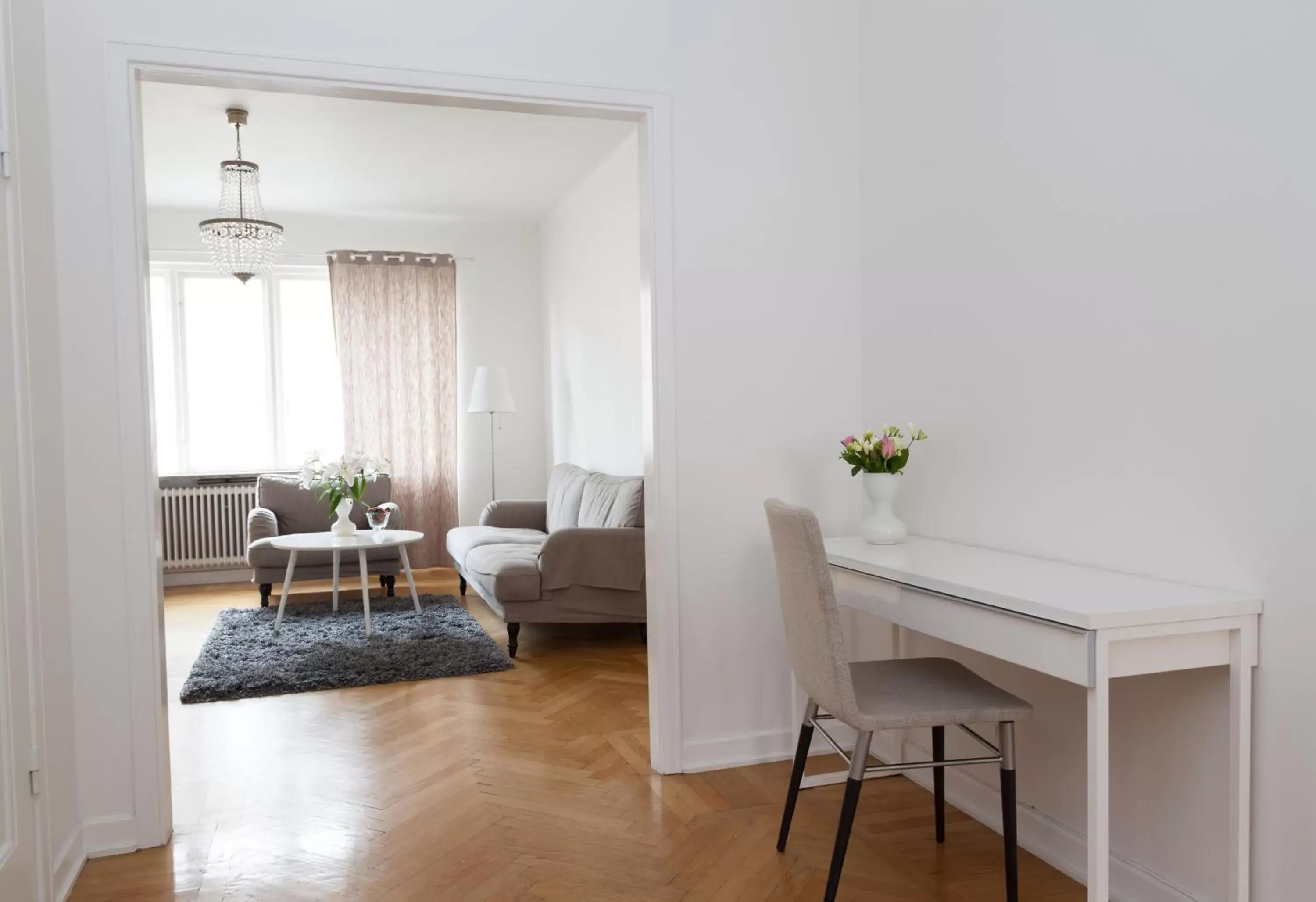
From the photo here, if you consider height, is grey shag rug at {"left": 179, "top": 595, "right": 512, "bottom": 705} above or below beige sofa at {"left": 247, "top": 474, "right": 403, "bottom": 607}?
below

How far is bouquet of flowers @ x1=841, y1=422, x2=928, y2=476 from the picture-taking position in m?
2.79

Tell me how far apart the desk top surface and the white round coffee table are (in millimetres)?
3274

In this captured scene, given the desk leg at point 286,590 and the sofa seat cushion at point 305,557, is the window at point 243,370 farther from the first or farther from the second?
the desk leg at point 286,590

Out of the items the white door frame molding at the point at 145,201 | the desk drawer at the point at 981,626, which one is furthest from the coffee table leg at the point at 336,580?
the desk drawer at the point at 981,626

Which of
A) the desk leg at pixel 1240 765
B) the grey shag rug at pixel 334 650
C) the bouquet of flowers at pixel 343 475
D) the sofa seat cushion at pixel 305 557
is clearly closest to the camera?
the desk leg at pixel 1240 765

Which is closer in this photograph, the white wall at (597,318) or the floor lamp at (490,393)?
the white wall at (597,318)

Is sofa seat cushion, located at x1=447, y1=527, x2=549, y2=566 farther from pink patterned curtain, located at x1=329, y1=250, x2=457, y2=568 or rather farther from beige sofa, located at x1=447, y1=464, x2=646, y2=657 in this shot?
pink patterned curtain, located at x1=329, y1=250, x2=457, y2=568

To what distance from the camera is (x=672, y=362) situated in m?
3.07

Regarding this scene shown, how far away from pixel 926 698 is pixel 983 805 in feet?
2.46

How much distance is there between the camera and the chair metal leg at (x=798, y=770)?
2.50 meters

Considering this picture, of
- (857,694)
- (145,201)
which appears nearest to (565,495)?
(145,201)

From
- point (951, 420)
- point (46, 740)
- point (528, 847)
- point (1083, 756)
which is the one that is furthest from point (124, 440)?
point (1083, 756)

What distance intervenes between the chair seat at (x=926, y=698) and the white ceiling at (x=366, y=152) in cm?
306

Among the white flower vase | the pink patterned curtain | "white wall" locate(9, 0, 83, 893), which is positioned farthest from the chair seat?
the pink patterned curtain
